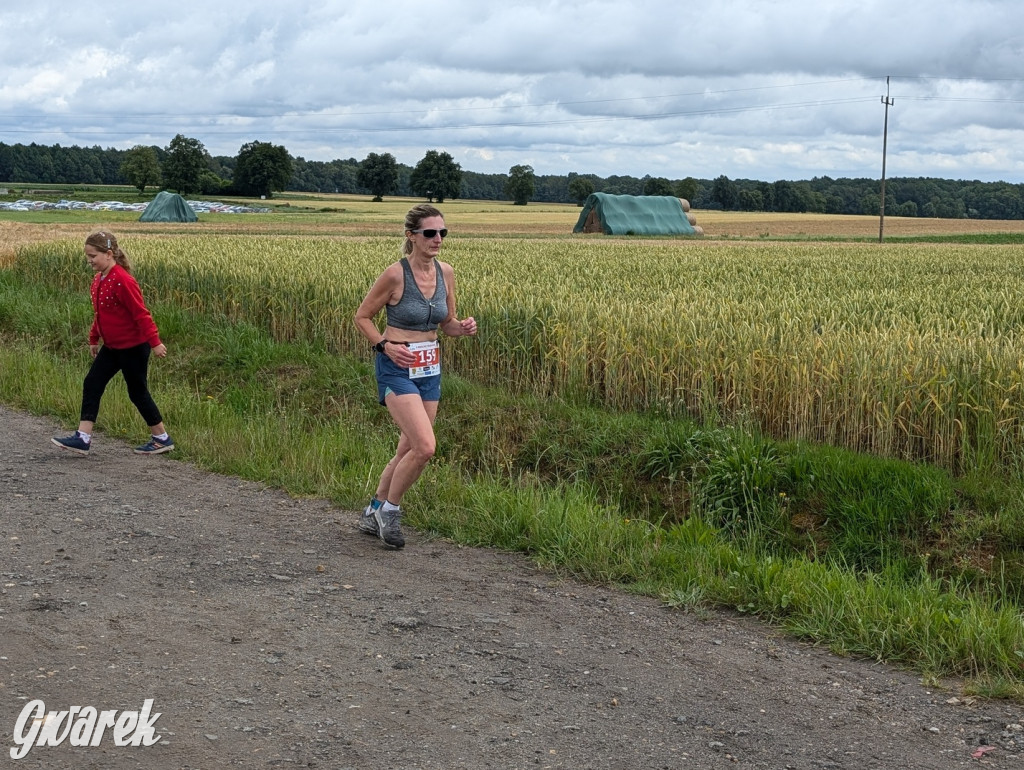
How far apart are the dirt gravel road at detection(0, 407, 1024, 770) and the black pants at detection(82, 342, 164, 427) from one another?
9.14ft

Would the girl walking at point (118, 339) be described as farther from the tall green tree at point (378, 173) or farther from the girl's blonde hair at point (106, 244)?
the tall green tree at point (378, 173)

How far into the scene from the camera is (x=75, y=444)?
379 inches

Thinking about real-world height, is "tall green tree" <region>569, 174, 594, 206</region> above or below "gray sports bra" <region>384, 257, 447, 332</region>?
above

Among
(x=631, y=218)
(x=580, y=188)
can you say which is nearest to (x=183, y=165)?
(x=580, y=188)

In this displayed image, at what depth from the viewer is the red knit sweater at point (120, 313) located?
9.71 metres

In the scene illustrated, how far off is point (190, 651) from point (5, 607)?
1184 mm

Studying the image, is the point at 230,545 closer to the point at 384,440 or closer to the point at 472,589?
the point at 472,589

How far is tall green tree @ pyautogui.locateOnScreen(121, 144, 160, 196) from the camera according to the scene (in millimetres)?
143000

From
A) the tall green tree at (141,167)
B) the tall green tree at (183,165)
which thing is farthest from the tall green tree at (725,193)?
the tall green tree at (141,167)

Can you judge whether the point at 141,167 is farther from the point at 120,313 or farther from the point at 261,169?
the point at 120,313

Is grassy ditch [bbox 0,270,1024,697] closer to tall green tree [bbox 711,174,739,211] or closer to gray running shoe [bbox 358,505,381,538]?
gray running shoe [bbox 358,505,381,538]

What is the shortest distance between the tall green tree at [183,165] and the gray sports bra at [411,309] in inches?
5099
